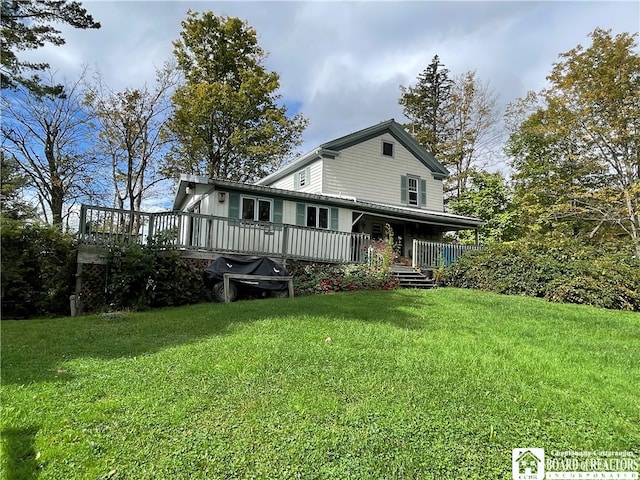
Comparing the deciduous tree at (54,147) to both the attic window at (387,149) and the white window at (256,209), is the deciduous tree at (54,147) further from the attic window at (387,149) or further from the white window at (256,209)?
the attic window at (387,149)

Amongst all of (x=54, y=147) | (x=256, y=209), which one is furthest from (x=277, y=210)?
(x=54, y=147)

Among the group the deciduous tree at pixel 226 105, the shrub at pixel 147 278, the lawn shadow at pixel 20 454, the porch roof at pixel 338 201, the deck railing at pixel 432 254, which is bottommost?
the lawn shadow at pixel 20 454

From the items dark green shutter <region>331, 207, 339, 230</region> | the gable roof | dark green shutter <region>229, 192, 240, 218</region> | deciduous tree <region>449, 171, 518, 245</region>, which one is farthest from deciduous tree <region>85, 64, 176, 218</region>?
deciduous tree <region>449, 171, 518, 245</region>

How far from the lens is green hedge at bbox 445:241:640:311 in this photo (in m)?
9.27

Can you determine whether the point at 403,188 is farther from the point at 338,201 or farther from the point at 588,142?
the point at 588,142

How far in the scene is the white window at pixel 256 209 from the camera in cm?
1278

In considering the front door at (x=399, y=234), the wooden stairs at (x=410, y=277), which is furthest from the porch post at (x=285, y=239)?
the front door at (x=399, y=234)

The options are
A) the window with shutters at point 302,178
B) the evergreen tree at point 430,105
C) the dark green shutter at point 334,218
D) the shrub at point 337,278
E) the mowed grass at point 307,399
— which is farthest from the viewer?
the evergreen tree at point 430,105

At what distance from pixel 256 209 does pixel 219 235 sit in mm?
2033

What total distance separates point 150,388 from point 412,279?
34.0 feet

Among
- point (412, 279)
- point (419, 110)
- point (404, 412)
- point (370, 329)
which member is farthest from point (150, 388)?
point (419, 110)

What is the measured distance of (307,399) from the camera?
341 cm

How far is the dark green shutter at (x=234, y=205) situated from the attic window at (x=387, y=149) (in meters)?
8.53

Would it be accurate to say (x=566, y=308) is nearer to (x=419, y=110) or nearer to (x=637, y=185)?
(x=637, y=185)
